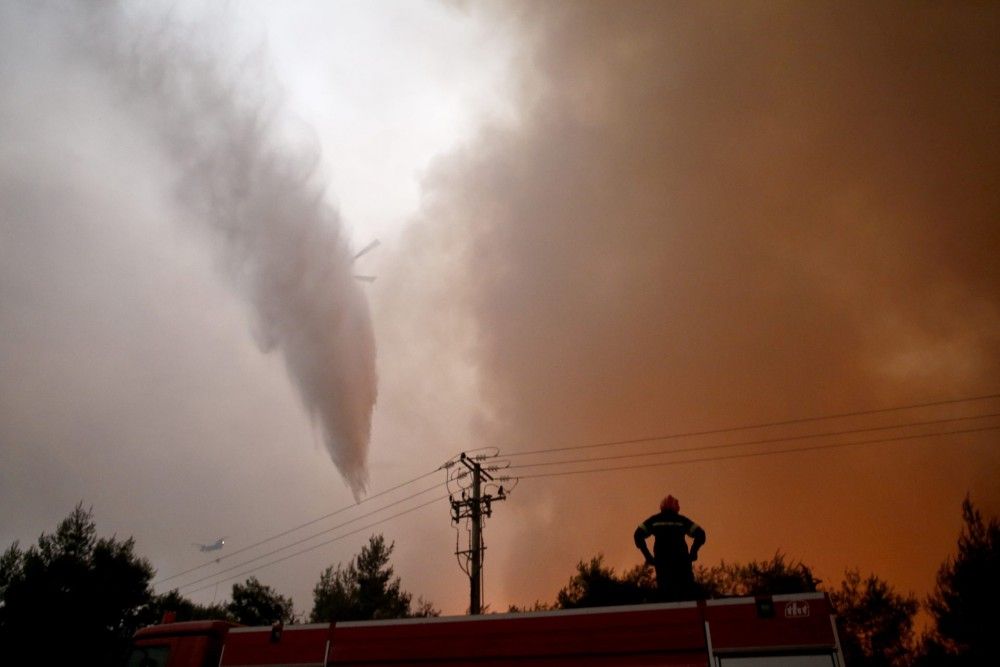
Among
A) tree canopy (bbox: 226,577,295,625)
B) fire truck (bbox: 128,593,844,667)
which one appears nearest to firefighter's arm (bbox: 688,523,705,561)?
fire truck (bbox: 128,593,844,667)

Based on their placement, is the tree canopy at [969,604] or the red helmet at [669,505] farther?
the tree canopy at [969,604]

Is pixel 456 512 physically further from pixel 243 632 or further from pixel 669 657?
pixel 669 657

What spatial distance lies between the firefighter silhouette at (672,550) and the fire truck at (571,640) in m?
1.82

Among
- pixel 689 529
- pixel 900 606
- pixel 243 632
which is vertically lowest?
pixel 243 632

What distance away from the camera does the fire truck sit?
671cm

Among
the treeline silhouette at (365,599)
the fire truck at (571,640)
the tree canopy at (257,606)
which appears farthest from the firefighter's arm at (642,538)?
the tree canopy at (257,606)

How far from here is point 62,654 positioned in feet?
100

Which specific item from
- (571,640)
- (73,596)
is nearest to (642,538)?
(571,640)

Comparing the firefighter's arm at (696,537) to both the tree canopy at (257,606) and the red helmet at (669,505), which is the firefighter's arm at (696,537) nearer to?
the red helmet at (669,505)

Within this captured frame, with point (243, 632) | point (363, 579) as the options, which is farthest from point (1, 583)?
point (243, 632)

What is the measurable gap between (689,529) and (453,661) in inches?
150

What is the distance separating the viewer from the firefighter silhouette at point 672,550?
9086 millimetres

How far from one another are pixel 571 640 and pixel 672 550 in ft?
7.81

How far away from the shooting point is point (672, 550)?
9227 millimetres
